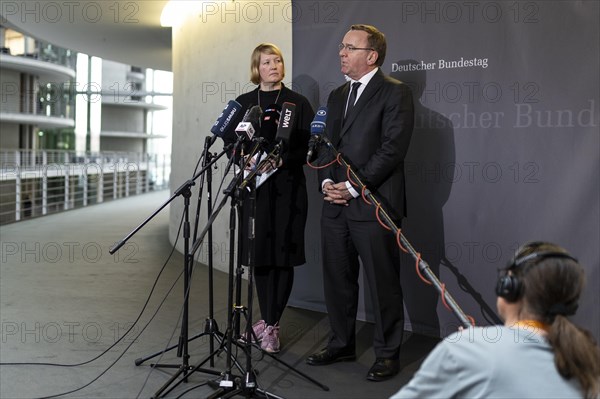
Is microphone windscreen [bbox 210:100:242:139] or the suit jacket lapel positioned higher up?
the suit jacket lapel

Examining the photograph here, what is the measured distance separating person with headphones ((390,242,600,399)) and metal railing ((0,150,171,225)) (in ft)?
23.6

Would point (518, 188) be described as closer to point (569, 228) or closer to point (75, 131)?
point (569, 228)

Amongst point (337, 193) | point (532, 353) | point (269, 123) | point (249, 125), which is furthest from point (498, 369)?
point (269, 123)

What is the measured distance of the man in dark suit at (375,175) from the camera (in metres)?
3.10

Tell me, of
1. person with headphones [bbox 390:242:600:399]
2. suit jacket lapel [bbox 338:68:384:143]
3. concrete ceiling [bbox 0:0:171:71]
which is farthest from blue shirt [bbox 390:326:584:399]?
concrete ceiling [bbox 0:0:171:71]

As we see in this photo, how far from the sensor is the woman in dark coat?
3.41m

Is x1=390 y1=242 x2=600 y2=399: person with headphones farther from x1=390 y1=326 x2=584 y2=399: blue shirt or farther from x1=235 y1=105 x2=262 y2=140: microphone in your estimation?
x1=235 y1=105 x2=262 y2=140: microphone

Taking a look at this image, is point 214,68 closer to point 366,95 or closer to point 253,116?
point 366,95

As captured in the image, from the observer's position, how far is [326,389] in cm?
296

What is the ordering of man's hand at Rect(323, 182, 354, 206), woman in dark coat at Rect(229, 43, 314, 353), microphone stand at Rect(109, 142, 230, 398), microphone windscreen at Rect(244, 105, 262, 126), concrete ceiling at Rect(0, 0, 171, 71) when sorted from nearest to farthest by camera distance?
microphone stand at Rect(109, 142, 230, 398), microphone windscreen at Rect(244, 105, 262, 126), man's hand at Rect(323, 182, 354, 206), woman in dark coat at Rect(229, 43, 314, 353), concrete ceiling at Rect(0, 0, 171, 71)

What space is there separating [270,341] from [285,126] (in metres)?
1.25

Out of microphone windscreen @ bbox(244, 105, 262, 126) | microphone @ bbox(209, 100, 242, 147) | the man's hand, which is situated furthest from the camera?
the man's hand

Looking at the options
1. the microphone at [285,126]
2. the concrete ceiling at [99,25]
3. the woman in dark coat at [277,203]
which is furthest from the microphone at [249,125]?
the concrete ceiling at [99,25]

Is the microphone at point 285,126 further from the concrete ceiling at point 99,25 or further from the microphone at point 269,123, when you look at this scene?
the concrete ceiling at point 99,25
